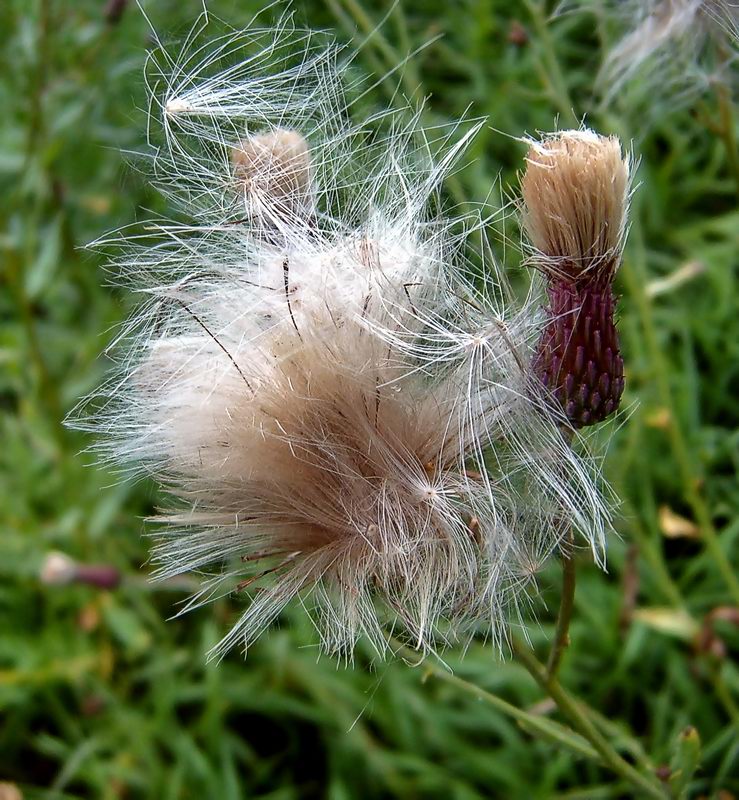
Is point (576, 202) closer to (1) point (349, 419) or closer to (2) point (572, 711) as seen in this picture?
(1) point (349, 419)

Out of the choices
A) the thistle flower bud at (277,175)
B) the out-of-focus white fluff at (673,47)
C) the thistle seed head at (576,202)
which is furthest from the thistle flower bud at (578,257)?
the out-of-focus white fluff at (673,47)

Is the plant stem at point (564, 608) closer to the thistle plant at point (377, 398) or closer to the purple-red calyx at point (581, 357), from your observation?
the thistle plant at point (377, 398)

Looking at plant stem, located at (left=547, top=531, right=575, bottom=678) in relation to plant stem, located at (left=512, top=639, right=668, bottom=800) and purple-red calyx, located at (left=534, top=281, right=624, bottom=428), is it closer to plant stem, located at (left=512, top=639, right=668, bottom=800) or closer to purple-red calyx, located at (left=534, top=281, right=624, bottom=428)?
plant stem, located at (left=512, top=639, right=668, bottom=800)

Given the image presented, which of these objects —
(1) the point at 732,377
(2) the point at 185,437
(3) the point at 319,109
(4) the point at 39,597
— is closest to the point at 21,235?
(4) the point at 39,597

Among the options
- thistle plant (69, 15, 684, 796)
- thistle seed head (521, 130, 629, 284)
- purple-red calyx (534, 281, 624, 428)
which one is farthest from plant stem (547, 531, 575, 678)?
thistle seed head (521, 130, 629, 284)

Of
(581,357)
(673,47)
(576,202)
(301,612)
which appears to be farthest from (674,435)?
(576,202)

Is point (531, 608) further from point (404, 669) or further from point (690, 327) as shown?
point (690, 327)
